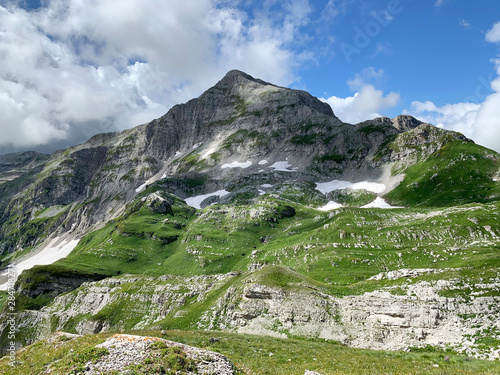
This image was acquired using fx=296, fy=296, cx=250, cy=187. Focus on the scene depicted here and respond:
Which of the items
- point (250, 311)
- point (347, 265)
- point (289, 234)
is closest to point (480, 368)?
point (250, 311)

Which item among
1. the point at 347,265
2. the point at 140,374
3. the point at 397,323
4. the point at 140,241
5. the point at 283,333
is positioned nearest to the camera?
the point at 140,374

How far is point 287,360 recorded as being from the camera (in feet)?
105

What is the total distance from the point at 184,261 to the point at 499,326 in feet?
478

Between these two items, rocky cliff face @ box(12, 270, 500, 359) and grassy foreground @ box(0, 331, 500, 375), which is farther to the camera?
rocky cliff face @ box(12, 270, 500, 359)

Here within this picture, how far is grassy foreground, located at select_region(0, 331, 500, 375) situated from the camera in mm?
24781

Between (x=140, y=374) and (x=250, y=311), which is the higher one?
(x=140, y=374)

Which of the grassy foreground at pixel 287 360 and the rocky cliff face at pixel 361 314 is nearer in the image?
the grassy foreground at pixel 287 360

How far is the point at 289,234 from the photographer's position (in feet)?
576

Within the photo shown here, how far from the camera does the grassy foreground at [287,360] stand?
24.8 metres

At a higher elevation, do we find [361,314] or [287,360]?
[361,314]

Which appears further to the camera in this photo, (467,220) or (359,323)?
(467,220)

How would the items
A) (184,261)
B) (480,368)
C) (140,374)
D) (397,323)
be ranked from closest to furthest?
(140,374) < (480,368) < (397,323) < (184,261)

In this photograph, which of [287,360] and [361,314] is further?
[361,314]

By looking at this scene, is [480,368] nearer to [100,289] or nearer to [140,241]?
[100,289]
